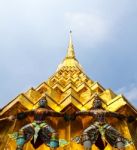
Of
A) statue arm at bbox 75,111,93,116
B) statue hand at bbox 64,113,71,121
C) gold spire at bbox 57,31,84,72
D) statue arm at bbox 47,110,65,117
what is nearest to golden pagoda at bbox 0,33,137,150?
statue hand at bbox 64,113,71,121

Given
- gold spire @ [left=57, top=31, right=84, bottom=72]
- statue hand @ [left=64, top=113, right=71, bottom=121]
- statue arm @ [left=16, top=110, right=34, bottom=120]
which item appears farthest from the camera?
gold spire @ [left=57, top=31, right=84, bottom=72]

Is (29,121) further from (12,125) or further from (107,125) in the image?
(107,125)

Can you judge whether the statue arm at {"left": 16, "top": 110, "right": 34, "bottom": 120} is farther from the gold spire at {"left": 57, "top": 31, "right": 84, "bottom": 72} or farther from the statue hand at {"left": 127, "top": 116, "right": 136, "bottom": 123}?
the gold spire at {"left": 57, "top": 31, "right": 84, "bottom": 72}

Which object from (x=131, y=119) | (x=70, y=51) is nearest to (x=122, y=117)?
(x=131, y=119)

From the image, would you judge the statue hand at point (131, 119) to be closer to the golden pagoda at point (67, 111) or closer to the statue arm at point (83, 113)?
the golden pagoda at point (67, 111)

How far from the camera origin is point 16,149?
14.1 meters

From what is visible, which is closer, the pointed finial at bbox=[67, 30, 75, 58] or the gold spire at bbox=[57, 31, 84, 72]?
the gold spire at bbox=[57, 31, 84, 72]

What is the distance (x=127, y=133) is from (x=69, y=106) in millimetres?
2632

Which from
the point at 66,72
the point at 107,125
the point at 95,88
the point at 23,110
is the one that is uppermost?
the point at 66,72

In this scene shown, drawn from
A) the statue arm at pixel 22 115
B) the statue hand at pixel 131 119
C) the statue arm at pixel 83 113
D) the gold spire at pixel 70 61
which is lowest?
the statue arm at pixel 83 113

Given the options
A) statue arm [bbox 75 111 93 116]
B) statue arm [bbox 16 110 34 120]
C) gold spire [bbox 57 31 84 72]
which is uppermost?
gold spire [bbox 57 31 84 72]

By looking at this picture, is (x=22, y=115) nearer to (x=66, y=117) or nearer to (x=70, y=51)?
(x=66, y=117)

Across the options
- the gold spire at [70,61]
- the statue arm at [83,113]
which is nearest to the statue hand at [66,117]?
the statue arm at [83,113]

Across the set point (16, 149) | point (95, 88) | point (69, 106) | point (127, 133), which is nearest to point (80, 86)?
point (95, 88)
